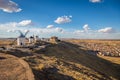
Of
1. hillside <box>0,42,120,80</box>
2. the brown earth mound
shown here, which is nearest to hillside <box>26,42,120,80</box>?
hillside <box>0,42,120,80</box>

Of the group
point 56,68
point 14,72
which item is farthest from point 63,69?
point 14,72

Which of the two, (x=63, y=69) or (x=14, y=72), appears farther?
(x=63, y=69)

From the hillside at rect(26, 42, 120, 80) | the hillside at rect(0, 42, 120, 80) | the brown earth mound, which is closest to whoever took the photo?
the brown earth mound

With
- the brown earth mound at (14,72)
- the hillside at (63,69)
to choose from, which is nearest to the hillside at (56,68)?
the hillside at (63,69)

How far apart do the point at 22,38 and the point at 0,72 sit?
38968mm

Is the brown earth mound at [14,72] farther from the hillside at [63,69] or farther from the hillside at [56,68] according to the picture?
the hillside at [63,69]

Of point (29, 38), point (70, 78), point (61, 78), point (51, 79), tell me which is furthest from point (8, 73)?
point (29, 38)

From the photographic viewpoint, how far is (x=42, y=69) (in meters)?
24.4

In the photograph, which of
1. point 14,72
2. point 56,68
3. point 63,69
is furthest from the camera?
point 63,69

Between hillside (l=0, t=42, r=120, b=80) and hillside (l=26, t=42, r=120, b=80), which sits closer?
hillside (l=0, t=42, r=120, b=80)

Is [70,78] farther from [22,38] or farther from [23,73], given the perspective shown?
[22,38]

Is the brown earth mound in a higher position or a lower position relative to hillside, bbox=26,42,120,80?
higher

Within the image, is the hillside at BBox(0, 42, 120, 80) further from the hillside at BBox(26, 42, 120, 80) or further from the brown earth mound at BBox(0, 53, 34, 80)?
the brown earth mound at BBox(0, 53, 34, 80)

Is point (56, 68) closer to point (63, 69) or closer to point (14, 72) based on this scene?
point (63, 69)
